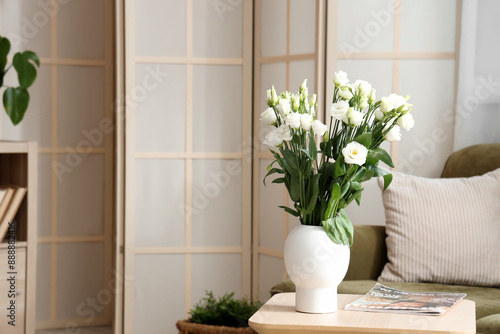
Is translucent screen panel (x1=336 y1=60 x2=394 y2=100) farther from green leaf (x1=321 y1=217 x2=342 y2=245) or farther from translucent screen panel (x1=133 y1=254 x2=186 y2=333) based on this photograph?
green leaf (x1=321 y1=217 x2=342 y2=245)

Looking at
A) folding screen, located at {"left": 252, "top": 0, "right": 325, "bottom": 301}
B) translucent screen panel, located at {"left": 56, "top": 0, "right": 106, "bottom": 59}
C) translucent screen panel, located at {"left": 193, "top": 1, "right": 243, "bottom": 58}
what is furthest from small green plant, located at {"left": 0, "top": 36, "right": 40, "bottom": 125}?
folding screen, located at {"left": 252, "top": 0, "right": 325, "bottom": 301}

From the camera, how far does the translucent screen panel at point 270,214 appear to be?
116 inches

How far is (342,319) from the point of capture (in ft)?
5.31

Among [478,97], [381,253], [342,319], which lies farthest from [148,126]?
[342,319]

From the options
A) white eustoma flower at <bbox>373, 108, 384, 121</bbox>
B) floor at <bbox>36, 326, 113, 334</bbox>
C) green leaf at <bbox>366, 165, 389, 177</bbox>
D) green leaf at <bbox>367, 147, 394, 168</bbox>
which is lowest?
Answer: floor at <bbox>36, 326, 113, 334</bbox>

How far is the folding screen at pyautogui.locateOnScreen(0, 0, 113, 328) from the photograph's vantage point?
339cm

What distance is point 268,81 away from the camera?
2.97 m

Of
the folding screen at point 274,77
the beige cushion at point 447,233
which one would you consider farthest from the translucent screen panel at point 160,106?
the beige cushion at point 447,233

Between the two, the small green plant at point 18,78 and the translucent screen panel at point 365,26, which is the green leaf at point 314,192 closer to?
the translucent screen panel at point 365,26

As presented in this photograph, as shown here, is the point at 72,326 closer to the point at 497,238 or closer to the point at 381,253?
the point at 381,253

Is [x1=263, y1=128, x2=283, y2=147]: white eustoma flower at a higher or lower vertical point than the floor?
higher

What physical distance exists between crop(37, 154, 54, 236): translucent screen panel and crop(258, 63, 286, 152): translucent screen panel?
3.91ft

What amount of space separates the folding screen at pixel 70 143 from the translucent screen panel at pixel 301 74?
1.11 m

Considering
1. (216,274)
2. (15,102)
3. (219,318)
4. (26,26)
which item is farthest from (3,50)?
(219,318)
